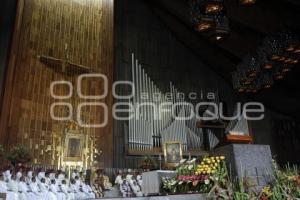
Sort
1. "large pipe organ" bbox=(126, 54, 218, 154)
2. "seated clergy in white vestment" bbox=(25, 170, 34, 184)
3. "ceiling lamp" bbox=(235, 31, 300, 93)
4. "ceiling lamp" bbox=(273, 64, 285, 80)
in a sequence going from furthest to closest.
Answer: "large pipe organ" bbox=(126, 54, 218, 154) < "ceiling lamp" bbox=(273, 64, 285, 80) < "ceiling lamp" bbox=(235, 31, 300, 93) < "seated clergy in white vestment" bbox=(25, 170, 34, 184)

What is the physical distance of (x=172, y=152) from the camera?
991 centimetres

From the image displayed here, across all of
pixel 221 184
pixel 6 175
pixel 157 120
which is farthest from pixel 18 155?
pixel 221 184

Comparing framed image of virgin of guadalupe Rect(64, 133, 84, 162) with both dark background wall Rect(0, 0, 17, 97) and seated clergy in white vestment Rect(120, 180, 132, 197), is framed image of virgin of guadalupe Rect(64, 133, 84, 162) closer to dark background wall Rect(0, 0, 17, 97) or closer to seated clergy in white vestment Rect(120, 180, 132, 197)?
seated clergy in white vestment Rect(120, 180, 132, 197)

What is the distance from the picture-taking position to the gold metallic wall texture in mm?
8547

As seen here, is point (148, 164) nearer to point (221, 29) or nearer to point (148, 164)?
point (148, 164)

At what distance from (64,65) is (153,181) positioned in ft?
18.5

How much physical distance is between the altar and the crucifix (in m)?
5.37

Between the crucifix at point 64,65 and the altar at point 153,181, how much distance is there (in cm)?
537

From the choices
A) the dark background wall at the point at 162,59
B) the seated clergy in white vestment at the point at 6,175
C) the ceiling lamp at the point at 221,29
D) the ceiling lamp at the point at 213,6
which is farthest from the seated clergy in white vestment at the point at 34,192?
the ceiling lamp at the point at 213,6

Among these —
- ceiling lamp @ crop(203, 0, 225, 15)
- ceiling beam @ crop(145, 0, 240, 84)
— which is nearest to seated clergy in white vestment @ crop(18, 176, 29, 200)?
ceiling lamp @ crop(203, 0, 225, 15)

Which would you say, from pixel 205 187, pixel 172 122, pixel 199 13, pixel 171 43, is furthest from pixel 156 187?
pixel 171 43

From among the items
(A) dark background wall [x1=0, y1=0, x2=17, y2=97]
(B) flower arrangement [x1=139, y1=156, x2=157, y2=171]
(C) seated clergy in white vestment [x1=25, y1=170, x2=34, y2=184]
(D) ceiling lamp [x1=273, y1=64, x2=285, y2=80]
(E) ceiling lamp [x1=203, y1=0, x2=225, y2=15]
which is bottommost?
(C) seated clergy in white vestment [x1=25, y1=170, x2=34, y2=184]

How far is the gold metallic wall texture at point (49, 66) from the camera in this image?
8.55m

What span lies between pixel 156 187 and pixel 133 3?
891 centimetres
